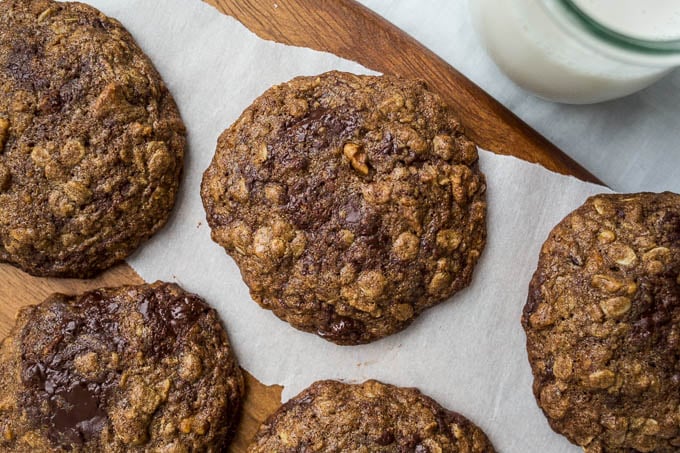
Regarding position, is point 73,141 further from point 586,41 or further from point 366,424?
point 586,41

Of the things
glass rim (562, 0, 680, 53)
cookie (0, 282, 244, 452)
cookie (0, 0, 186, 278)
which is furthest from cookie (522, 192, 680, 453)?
cookie (0, 0, 186, 278)

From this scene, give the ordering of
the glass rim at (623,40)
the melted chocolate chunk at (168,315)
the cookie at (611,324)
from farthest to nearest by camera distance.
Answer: the melted chocolate chunk at (168,315), the cookie at (611,324), the glass rim at (623,40)

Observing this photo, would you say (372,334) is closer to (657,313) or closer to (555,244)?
(555,244)

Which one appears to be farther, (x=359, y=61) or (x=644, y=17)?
(x=359, y=61)

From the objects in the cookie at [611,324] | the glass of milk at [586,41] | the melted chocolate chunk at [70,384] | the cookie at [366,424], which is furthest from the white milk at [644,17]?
the melted chocolate chunk at [70,384]

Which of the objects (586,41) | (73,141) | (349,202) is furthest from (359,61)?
(73,141)

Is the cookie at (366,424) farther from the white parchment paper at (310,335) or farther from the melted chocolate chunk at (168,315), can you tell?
the melted chocolate chunk at (168,315)
